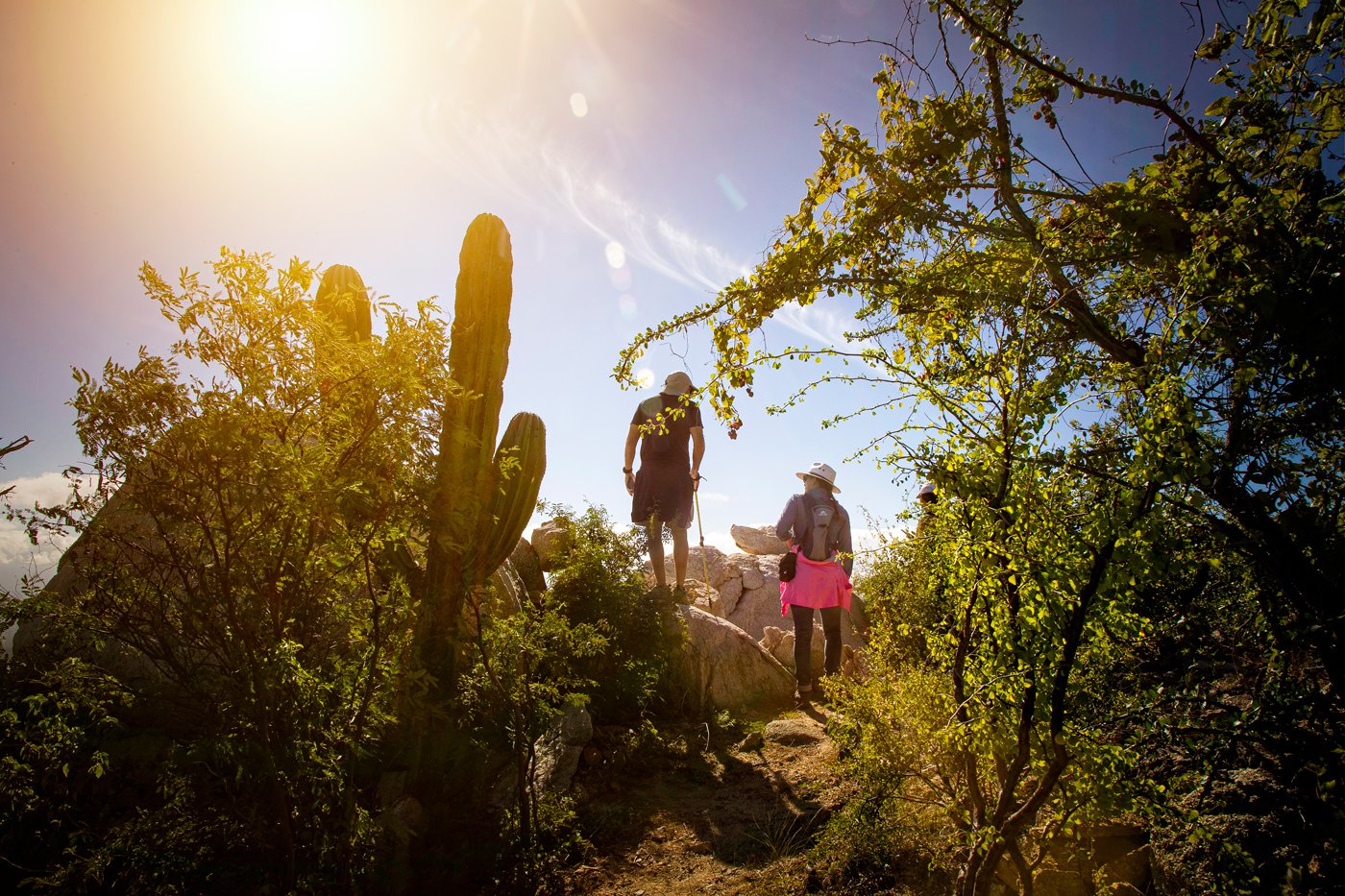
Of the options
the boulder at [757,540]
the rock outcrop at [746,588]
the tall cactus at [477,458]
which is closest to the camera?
the tall cactus at [477,458]

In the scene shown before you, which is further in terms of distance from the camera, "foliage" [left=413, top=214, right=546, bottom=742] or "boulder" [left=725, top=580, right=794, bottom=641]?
"boulder" [left=725, top=580, right=794, bottom=641]

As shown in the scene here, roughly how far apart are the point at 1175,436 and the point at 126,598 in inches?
159

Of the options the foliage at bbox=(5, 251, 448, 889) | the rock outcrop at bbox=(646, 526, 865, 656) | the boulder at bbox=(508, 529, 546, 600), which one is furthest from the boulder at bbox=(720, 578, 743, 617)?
the foliage at bbox=(5, 251, 448, 889)

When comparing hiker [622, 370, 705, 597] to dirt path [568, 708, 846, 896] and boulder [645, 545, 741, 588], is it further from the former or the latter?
boulder [645, 545, 741, 588]

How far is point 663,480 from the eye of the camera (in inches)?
292

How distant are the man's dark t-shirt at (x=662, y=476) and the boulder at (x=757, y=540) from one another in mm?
9953

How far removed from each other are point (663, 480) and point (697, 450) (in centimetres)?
70

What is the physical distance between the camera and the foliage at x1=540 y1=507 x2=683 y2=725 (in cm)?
559

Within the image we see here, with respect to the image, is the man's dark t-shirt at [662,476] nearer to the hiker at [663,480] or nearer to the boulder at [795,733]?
the hiker at [663,480]

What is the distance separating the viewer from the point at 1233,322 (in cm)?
156

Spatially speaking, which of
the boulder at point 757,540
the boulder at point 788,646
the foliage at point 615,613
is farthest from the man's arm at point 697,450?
the boulder at point 757,540

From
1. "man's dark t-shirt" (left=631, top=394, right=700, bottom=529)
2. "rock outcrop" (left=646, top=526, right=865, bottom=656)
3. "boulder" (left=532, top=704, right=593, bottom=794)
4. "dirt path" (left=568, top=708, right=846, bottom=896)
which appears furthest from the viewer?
"rock outcrop" (left=646, top=526, right=865, bottom=656)

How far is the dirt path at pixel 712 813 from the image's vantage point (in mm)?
3459

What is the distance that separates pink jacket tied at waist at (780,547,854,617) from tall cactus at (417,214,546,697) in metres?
3.04
